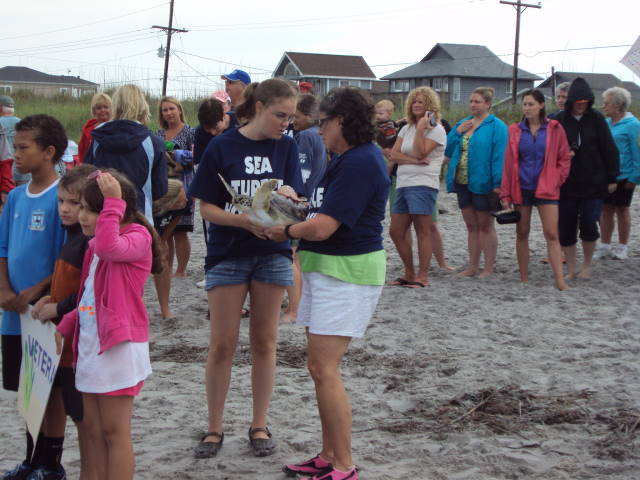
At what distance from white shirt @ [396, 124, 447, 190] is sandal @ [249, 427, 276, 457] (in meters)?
4.44

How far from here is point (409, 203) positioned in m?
7.93

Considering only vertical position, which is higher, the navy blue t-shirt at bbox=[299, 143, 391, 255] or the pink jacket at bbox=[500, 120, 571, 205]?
the pink jacket at bbox=[500, 120, 571, 205]

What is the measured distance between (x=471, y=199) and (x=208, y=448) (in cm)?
521

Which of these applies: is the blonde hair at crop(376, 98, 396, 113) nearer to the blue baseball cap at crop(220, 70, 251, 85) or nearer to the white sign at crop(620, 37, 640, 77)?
the blue baseball cap at crop(220, 70, 251, 85)

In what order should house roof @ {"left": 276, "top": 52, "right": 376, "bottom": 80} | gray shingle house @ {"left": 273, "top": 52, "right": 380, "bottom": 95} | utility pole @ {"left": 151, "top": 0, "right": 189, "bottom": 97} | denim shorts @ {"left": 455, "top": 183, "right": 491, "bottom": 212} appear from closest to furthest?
denim shorts @ {"left": 455, "top": 183, "right": 491, "bottom": 212}
utility pole @ {"left": 151, "top": 0, "right": 189, "bottom": 97}
gray shingle house @ {"left": 273, "top": 52, "right": 380, "bottom": 95}
house roof @ {"left": 276, "top": 52, "right": 376, "bottom": 80}

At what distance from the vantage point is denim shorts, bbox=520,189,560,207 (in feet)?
25.2

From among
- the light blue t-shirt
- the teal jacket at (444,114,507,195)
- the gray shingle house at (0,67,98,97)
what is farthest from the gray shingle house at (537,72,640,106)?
the light blue t-shirt

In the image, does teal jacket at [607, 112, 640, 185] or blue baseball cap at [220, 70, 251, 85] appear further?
teal jacket at [607, 112, 640, 185]

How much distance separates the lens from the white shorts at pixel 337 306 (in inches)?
134

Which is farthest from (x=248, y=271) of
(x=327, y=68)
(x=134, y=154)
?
(x=327, y=68)

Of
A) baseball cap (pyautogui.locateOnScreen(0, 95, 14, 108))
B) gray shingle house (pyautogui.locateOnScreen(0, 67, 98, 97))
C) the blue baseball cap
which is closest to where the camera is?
the blue baseball cap

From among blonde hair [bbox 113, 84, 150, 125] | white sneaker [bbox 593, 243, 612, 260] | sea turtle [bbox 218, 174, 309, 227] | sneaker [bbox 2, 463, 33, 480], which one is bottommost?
sneaker [bbox 2, 463, 33, 480]

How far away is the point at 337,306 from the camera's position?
340cm

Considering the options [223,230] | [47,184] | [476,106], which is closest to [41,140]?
[47,184]
